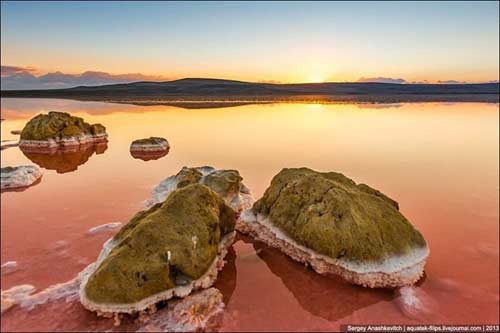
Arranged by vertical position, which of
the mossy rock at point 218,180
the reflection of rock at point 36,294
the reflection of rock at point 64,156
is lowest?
the reflection of rock at point 36,294

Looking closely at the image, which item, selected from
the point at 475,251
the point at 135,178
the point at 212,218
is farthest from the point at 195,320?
the point at 135,178

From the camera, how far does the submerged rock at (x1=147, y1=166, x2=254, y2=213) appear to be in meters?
14.9

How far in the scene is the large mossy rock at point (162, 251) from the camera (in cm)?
818

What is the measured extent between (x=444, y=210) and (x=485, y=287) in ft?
17.6

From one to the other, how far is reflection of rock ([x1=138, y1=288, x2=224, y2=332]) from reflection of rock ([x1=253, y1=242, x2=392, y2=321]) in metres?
2.15

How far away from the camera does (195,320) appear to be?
26.7ft

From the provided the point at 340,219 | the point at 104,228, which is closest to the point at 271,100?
the point at 104,228

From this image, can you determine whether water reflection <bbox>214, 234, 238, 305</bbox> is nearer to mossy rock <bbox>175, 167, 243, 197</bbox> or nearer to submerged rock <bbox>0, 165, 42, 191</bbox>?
mossy rock <bbox>175, 167, 243, 197</bbox>

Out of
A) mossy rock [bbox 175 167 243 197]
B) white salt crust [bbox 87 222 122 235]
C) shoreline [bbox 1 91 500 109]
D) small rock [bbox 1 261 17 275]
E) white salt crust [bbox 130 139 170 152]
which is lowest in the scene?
small rock [bbox 1 261 17 275]

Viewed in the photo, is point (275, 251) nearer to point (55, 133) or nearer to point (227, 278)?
point (227, 278)

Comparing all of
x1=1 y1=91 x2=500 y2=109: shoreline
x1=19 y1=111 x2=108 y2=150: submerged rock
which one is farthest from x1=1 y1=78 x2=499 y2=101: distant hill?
x1=19 y1=111 x2=108 y2=150: submerged rock

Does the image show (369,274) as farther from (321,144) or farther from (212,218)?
(321,144)

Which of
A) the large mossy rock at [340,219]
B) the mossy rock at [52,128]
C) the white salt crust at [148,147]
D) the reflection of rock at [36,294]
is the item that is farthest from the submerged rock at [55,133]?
the large mossy rock at [340,219]

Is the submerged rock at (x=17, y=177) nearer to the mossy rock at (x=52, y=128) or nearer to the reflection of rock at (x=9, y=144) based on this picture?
the mossy rock at (x=52, y=128)
